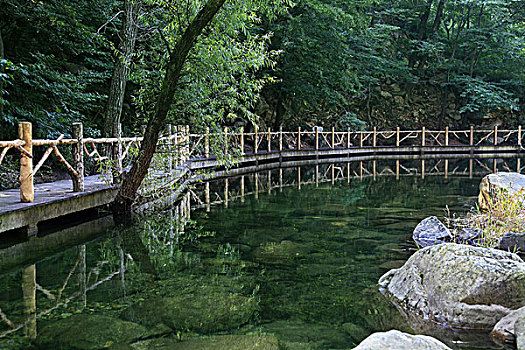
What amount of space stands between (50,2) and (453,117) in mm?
24003

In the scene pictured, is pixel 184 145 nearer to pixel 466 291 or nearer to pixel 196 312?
pixel 196 312

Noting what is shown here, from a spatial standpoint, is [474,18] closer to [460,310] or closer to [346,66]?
[346,66]

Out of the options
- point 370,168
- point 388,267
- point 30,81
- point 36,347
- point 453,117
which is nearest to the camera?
point 36,347

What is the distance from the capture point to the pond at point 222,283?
3.76 metres

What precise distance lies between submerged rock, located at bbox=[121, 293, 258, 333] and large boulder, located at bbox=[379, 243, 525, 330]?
4.69ft

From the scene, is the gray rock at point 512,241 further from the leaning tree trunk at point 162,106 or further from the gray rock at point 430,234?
the leaning tree trunk at point 162,106

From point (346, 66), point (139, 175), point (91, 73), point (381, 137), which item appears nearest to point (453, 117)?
point (381, 137)

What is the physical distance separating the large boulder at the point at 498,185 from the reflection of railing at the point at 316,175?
15.4ft

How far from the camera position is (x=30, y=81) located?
32.3 feet

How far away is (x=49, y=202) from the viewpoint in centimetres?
671

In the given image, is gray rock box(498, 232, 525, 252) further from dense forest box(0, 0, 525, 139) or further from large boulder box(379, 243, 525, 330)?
dense forest box(0, 0, 525, 139)

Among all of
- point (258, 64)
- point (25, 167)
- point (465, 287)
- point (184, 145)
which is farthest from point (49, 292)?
point (258, 64)

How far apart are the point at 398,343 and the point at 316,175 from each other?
12659 mm

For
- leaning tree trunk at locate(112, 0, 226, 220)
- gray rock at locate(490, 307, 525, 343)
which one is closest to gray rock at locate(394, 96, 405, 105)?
leaning tree trunk at locate(112, 0, 226, 220)
